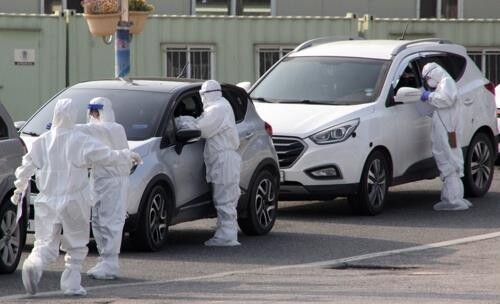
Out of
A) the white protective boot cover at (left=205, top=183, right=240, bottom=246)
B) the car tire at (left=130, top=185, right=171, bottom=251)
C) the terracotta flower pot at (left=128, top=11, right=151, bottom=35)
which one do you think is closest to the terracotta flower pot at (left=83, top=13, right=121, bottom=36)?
the terracotta flower pot at (left=128, top=11, right=151, bottom=35)

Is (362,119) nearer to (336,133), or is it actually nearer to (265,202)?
(336,133)

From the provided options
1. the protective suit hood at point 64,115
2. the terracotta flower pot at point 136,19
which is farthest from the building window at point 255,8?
the protective suit hood at point 64,115

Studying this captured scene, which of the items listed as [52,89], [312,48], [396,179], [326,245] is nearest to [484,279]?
[326,245]

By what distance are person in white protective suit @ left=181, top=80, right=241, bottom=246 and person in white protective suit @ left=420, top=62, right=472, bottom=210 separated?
3551 mm

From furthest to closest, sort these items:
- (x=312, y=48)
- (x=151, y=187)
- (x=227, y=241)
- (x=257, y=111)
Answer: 1. (x=312, y=48)
2. (x=257, y=111)
3. (x=227, y=241)
4. (x=151, y=187)

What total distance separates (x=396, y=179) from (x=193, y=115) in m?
3.39

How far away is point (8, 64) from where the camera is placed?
2594cm

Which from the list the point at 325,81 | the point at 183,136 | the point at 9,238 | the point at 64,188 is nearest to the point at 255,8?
the point at 325,81

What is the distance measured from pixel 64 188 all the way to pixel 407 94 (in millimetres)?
6757

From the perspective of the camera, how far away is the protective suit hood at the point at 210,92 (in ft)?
47.9

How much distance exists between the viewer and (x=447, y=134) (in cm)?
1753

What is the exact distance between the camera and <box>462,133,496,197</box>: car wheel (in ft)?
61.3

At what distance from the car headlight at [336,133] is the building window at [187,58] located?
32.9ft

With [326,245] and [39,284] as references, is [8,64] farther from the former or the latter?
[39,284]
